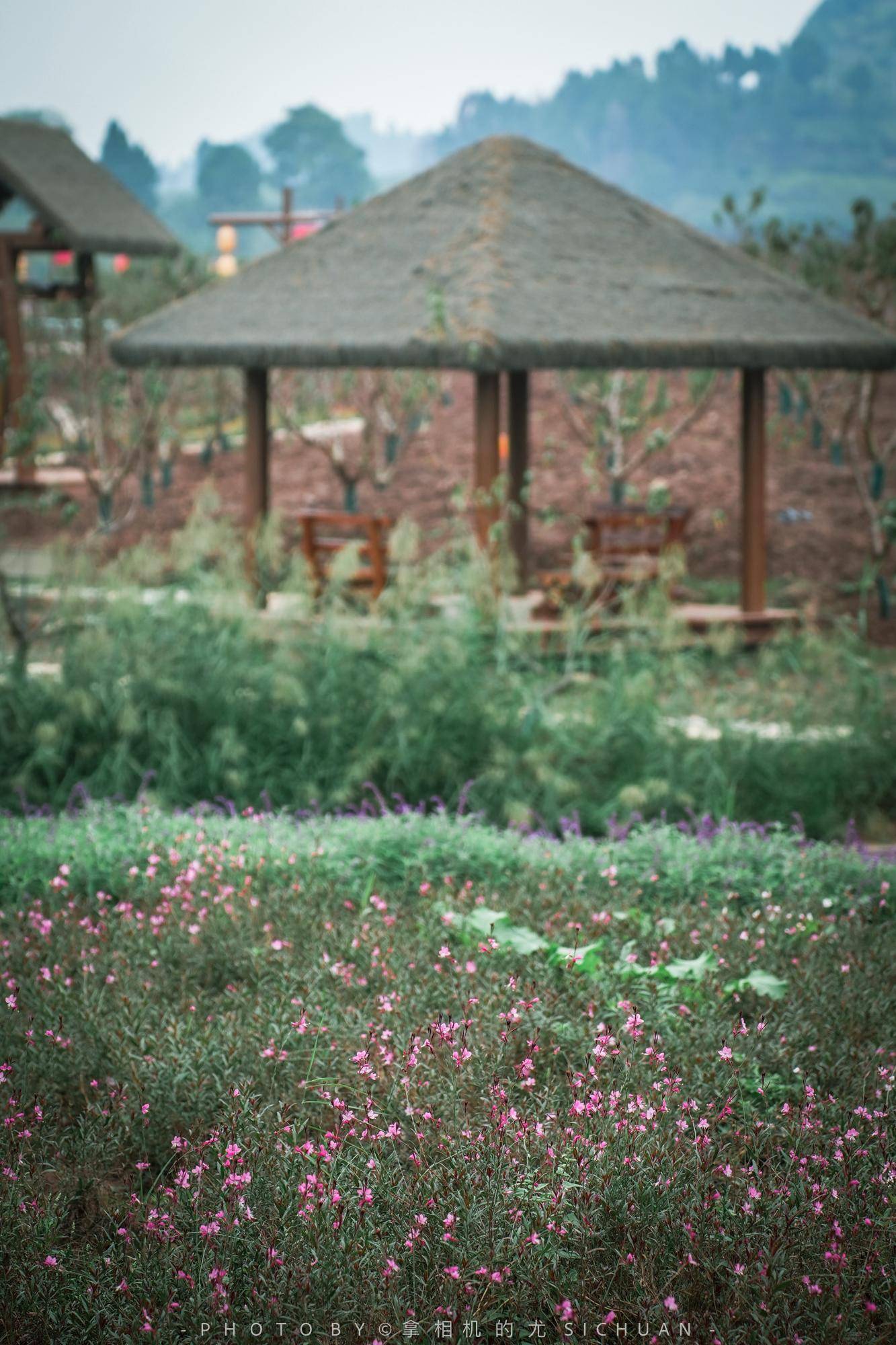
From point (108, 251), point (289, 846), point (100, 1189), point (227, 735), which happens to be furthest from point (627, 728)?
point (108, 251)

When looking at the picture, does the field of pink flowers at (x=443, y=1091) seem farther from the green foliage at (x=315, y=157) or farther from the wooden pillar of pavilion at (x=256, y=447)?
the green foliage at (x=315, y=157)

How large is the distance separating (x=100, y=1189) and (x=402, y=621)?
391 centimetres

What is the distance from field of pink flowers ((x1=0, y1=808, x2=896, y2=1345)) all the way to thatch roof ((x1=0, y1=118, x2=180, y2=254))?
13961 millimetres

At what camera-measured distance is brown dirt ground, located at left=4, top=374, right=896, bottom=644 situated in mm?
13297

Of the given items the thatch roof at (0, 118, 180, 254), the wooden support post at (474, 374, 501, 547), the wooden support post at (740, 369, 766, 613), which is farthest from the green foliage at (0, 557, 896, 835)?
the thatch roof at (0, 118, 180, 254)

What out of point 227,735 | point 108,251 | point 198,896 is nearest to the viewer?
point 198,896

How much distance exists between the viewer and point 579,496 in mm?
15836

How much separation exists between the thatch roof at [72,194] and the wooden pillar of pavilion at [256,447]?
690 cm

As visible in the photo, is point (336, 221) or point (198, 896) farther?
point (336, 221)

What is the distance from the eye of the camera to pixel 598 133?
59.3 meters

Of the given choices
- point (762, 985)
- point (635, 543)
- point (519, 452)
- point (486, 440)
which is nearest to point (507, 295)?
point (486, 440)

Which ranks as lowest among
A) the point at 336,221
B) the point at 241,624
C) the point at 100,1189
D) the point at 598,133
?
the point at 100,1189

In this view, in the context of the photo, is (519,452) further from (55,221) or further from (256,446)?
(55,221)

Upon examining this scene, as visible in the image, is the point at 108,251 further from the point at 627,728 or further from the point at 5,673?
the point at 627,728
